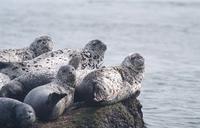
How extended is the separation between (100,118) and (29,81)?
125 centimetres

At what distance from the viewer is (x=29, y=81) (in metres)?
8.53

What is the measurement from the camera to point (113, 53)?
62.0ft

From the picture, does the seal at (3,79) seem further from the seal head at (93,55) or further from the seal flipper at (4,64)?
the seal head at (93,55)

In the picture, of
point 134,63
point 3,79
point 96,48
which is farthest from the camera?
point 96,48

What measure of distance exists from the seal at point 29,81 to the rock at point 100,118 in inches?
19.9

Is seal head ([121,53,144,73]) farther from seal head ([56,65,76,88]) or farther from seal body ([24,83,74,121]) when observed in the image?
seal body ([24,83,74,121])

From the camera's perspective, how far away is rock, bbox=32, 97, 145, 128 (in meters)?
7.56

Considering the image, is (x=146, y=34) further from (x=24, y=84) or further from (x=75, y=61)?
(x=24, y=84)

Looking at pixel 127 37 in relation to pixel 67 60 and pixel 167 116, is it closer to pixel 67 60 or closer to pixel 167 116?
pixel 167 116

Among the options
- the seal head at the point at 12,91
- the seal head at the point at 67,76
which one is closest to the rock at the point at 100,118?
the seal head at the point at 67,76

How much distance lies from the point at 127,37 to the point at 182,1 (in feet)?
45.3

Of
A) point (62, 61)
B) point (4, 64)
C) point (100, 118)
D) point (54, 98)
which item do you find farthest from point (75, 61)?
point (54, 98)

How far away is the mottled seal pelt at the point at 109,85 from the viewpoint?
8086mm

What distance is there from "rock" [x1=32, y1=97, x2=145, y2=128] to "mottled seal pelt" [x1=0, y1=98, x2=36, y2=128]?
0.16m
